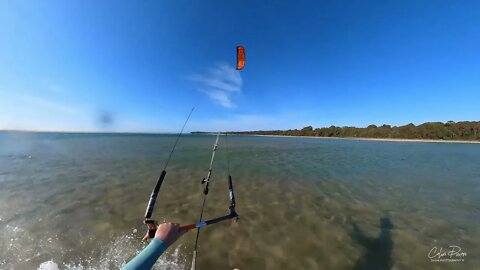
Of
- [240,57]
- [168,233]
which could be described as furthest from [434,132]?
[168,233]

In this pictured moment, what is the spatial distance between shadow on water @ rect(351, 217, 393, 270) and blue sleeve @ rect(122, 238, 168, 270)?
531cm

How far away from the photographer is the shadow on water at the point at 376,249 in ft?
19.5

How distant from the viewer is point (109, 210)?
9.48 metres

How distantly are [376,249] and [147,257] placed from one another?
6752mm

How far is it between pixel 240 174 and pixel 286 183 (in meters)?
3.96

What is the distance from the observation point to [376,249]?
6.70 metres

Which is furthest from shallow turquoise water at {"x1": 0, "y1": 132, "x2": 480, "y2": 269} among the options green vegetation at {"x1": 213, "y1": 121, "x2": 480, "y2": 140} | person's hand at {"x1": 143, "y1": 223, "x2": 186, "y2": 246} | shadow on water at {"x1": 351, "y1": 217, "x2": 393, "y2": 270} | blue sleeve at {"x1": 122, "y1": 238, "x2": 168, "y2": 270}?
green vegetation at {"x1": 213, "y1": 121, "x2": 480, "y2": 140}

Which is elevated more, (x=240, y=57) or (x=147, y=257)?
(x=240, y=57)

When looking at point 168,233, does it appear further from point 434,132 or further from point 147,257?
point 434,132

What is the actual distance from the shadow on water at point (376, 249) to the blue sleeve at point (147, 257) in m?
5.31

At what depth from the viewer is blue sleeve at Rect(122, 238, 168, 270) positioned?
249 cm

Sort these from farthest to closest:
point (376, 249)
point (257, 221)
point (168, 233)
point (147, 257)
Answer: point (257, 221)
point (376, 249)
point (168, 233)
point (147, 257)

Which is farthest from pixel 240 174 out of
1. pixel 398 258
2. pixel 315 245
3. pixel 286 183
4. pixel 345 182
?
pixel 398 258

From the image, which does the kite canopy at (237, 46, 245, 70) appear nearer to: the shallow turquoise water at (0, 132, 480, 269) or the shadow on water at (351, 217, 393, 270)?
the shallow turquoise water at (0, 132, 480, 269)
